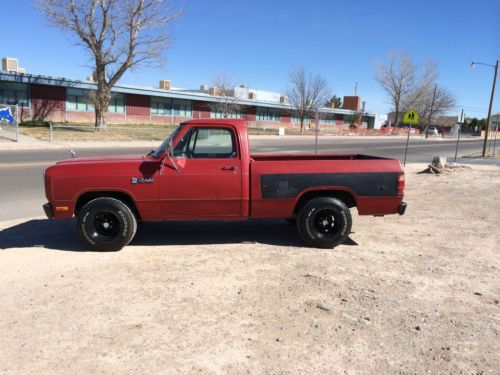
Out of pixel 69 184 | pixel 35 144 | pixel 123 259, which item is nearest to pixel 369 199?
A: pixel 123 259

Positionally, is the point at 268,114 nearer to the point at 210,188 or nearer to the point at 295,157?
the point at 295,157

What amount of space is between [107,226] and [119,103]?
4575cm

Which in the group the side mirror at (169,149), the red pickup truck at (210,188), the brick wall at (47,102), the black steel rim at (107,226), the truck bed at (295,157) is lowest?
the black steel rim at (107,226)

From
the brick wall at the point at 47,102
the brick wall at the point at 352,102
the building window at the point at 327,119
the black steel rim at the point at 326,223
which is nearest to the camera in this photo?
the black steel rim at the point at 326,223

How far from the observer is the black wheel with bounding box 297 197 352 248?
590cm

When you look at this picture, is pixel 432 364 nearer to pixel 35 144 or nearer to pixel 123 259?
pixel 123 259

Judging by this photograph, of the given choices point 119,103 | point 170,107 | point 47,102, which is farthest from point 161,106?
point 47,102

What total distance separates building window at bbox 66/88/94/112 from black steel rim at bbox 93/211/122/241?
41.8 metres

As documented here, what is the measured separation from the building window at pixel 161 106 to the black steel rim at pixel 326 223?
1932 inches

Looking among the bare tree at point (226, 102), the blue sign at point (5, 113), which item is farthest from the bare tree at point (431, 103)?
the blue sign at point (5, 113)

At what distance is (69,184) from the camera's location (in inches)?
219

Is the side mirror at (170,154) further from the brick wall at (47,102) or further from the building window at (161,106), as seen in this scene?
the building window at (161,106)

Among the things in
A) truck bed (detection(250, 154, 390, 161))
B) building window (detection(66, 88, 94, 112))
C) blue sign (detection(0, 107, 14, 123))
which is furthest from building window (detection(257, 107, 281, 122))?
truck bed (detection(250, 154, 390, 161))

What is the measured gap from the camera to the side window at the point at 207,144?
5.75 meters
